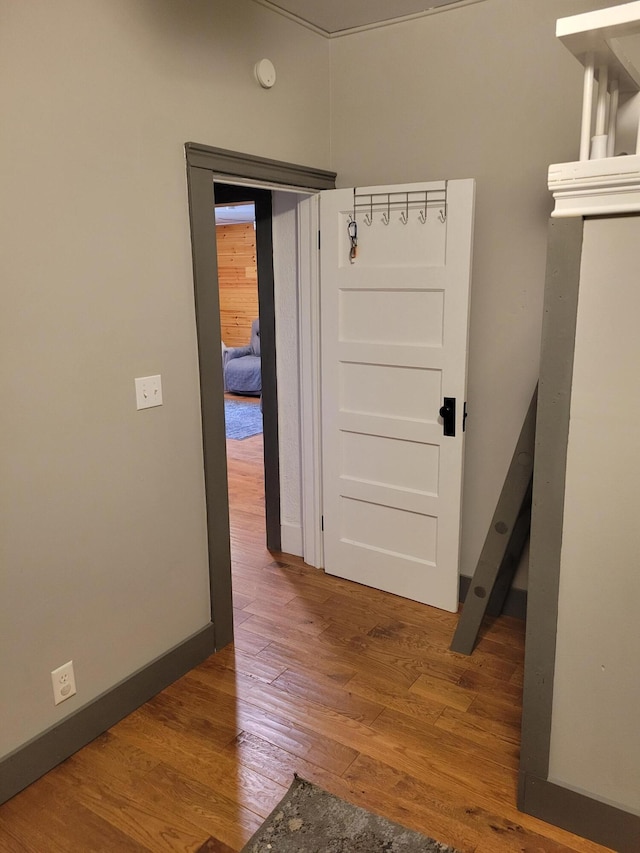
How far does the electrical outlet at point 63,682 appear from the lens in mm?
2123

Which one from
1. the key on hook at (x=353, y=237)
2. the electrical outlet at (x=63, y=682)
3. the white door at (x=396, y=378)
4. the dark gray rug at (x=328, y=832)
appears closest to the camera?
the dark gray rug at (x=328, y=832)

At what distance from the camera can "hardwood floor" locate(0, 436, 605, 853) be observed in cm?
191

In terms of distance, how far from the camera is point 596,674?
179 centimetres

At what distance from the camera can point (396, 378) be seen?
299 centimetres

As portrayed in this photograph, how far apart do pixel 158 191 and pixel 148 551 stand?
50.3 inches

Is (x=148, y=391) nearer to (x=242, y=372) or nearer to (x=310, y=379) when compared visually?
(x=310, y=379)

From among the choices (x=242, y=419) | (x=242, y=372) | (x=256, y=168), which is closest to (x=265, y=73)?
(x=256, y=168)

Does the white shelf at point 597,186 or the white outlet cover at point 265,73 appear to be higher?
the white outlet cover at point 265,73

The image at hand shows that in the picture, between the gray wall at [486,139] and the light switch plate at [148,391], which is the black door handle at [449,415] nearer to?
the gray wall at [486,139]

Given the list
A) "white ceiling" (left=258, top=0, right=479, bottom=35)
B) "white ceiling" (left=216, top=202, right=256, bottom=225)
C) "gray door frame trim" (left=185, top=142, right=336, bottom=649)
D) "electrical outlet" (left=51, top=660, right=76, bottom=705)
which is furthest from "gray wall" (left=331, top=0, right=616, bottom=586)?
"white ceiling" (left=216, top=202, right=256, bottom=225)

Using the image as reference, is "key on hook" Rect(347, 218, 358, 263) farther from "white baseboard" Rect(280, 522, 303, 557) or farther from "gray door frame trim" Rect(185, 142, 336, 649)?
"white baseboard" Rect(280, 522, 303, 557)

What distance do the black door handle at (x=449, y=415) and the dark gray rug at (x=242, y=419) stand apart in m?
3.25

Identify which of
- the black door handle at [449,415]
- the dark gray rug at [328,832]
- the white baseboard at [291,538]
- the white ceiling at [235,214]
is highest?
the white ceiling at [235,214]

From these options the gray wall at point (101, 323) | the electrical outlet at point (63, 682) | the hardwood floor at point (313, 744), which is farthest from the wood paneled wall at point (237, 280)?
the electrical outlet at point (63, 682)
